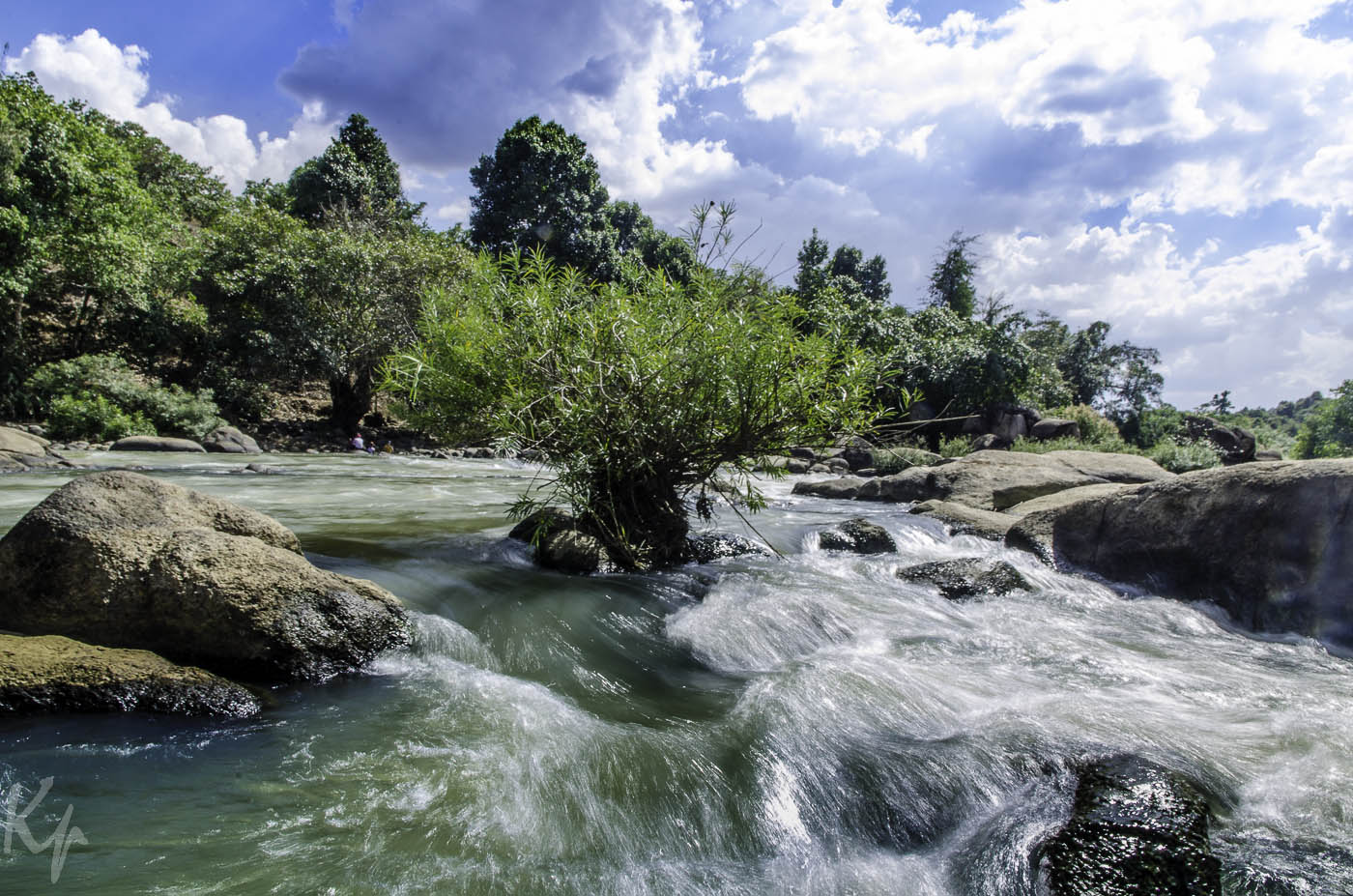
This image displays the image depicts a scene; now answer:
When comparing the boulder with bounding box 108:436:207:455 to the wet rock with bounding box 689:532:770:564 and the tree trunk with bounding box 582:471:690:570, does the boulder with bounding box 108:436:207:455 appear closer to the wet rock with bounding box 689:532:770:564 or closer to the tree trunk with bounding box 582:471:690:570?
the tree trunk with bounding box 582:471:690:570

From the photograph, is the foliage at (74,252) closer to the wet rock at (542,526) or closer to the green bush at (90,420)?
the green bush at (90,420)

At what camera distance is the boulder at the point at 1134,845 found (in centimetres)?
256

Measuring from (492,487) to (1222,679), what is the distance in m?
12.4

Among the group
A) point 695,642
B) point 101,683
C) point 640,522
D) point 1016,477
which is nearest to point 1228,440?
point 1016,477

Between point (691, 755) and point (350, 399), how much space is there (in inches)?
997

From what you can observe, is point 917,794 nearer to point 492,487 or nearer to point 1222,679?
point 1222,679

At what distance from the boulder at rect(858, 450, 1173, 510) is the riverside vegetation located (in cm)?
9

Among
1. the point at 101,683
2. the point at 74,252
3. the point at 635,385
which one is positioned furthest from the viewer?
the point at 74,252

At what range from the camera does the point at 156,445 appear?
17750mm

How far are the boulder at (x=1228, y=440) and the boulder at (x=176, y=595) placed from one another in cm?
2770

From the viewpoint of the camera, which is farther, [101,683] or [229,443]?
[229,443]

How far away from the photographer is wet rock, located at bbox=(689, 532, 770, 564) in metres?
7.94
